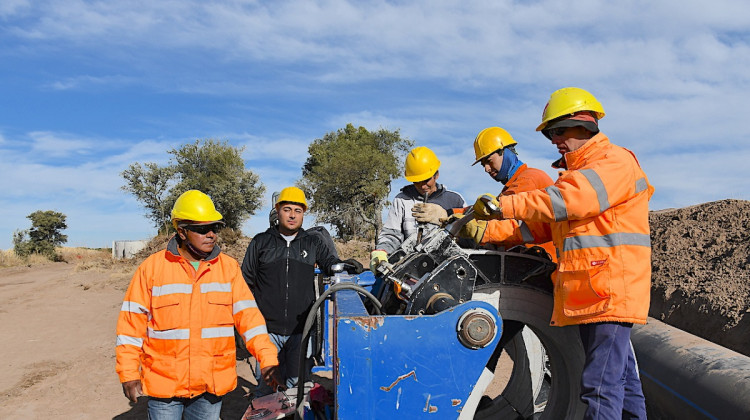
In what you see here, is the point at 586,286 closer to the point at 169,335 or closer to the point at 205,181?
the point at 169,335

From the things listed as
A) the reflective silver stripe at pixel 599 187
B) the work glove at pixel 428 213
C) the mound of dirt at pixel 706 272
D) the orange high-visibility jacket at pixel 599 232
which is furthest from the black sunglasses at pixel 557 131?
the mound of dirt at pixel 706 272

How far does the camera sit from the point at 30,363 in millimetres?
8484

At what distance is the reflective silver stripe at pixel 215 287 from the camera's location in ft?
10.7

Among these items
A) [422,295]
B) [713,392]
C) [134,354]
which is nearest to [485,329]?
[422,295]

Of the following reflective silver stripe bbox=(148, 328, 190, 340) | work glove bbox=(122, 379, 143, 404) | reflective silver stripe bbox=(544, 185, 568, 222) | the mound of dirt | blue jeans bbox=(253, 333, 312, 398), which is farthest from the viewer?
Result: the mound of dirt

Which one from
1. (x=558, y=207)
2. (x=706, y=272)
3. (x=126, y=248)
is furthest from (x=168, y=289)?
(x=126, y=248)

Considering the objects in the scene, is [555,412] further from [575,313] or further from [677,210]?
[677,210]

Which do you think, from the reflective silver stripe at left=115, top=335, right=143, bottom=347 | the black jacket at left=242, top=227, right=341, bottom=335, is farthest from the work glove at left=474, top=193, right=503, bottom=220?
the black jacket at left=242, top=227, right=341, bottom=335

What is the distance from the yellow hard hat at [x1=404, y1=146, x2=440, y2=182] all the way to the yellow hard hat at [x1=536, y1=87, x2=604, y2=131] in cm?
227

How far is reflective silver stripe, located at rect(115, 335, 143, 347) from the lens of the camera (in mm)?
3100

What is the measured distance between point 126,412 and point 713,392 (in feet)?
17.2

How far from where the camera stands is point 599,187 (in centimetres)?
259

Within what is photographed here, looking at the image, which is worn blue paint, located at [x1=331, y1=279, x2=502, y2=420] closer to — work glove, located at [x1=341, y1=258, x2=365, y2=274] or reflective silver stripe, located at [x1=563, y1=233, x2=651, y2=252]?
reflective silver stripe, located at [x1=563, y1=233, x2=651, y2=252]

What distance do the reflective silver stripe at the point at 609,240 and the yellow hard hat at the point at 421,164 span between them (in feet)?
8.34
